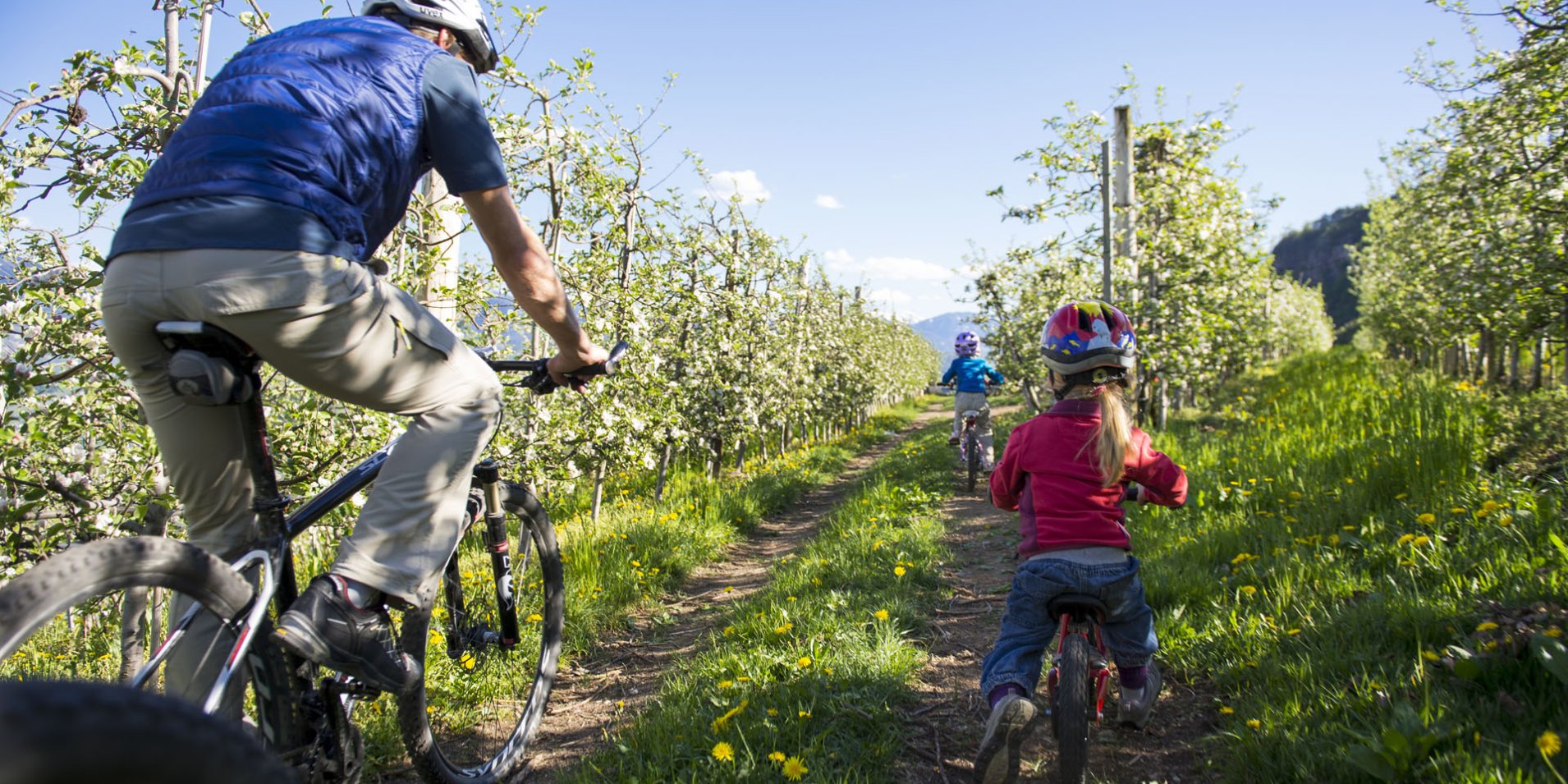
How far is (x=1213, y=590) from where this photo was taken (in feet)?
13.0

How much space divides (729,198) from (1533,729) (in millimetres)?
10349

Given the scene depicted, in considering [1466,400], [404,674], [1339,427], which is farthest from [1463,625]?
[1466,400]

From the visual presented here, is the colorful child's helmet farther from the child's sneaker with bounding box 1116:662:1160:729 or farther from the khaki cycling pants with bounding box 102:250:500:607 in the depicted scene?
the khaki cycling pants with bounding box 102:250:500:607

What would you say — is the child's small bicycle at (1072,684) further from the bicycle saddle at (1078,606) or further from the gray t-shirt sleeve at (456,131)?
the gray t-shirt sleeve at (456,131)

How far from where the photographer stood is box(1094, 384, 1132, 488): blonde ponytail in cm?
269

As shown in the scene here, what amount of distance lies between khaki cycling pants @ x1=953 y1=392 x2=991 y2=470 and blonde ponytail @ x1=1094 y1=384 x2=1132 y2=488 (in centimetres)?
719

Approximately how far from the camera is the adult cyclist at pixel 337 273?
1.65 m

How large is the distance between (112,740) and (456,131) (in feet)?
4.68

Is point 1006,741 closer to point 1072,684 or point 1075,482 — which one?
point 1072,684

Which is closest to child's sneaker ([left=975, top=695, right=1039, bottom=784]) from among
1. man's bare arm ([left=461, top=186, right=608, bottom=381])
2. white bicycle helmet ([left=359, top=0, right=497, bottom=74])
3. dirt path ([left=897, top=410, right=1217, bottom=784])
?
dirt path ([left=897, top=410, right=1217, bottom=784])

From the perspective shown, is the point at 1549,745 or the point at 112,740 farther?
the point at 1549,745

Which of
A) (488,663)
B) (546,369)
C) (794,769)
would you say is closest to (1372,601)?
(794,769)

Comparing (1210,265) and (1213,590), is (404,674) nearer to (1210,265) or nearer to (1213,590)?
(1213,590)

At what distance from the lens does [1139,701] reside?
2797 millimetres
